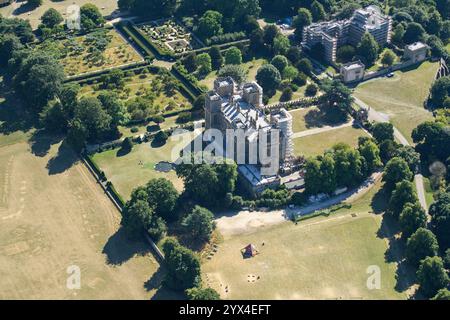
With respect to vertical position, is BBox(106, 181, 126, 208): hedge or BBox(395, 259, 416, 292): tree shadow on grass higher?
BBox(106, 181, 126, 208): hedge

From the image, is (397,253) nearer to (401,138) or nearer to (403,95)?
(401,138)

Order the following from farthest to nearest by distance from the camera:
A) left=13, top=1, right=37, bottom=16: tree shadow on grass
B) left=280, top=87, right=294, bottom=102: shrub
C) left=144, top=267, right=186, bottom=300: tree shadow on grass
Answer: left=13, top=1, right=37, bottom=16: tree shadow on grass < left=280, top=87, right=294, bottom=102: shrub < left=144, top=267, right=186, bottom=300: tree shadow on grass

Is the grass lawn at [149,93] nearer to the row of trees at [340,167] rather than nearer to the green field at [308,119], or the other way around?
the green field at [308,119]

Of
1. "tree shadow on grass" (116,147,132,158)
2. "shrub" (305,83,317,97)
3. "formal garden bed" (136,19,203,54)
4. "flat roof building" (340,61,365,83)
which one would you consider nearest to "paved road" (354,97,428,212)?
"flat roof building" (340,61,365,83)

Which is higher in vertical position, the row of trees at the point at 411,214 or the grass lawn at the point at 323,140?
the row of trees at the point at 411,214

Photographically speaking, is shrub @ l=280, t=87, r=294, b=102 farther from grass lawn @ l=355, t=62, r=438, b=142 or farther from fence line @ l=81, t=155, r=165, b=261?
fence line @ l=81, t=155, r=165, b=261

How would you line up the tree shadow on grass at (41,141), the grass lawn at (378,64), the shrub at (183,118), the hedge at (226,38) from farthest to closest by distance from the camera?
the hedge at (226,38) → the grass lawn at (378,64) → the shrub at (183,118) → the tree shadow on grass at (41,141)

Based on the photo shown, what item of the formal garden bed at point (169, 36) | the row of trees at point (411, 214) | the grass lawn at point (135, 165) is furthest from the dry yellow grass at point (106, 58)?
the row of trees at point (411, 214)
